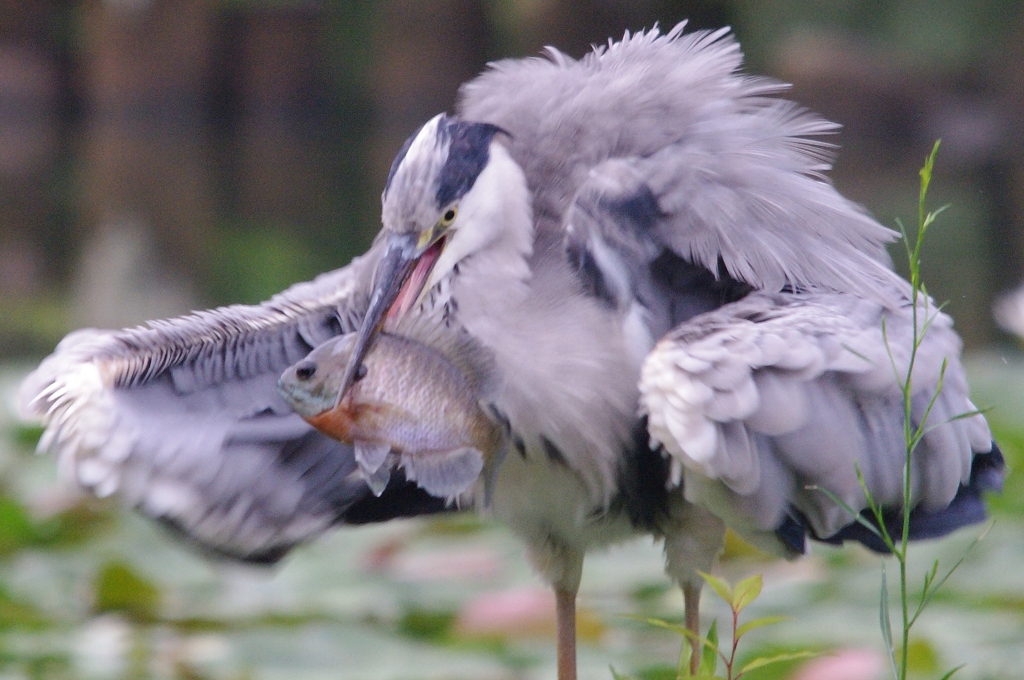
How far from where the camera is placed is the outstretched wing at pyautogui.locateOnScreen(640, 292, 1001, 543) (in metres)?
→ 1.86

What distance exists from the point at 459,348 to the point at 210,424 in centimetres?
47

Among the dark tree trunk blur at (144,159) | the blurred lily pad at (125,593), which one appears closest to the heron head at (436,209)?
the blurred lily pad at (125,593)

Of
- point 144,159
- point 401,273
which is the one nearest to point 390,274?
point 401,273

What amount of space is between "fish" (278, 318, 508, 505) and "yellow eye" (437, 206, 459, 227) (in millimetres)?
312

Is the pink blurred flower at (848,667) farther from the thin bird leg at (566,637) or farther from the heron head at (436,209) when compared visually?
the heron head at (436,209)

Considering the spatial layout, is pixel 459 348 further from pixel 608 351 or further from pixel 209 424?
pixel 209 424

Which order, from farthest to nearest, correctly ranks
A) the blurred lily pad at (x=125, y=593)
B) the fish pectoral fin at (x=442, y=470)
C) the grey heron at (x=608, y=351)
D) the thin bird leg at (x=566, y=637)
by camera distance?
the blurred lily pad at (x=125, y=593), the thin bird leg at (x=566, y=637), the grey heron at (x=608, y=351), the fish pectoral fin at (x=442, y=470)

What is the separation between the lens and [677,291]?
7.09ft

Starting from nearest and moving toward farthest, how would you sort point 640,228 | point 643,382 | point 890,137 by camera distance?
point 643,382 < point 640,228 < point 890,137

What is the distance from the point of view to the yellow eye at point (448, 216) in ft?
6.85

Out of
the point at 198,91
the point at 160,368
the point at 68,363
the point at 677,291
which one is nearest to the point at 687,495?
the point at 677,291

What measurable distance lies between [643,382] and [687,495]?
18 cm

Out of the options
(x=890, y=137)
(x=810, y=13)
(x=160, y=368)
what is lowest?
(x=890, y=137)

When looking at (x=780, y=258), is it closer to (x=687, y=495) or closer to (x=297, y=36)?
(x=687, y=495)
